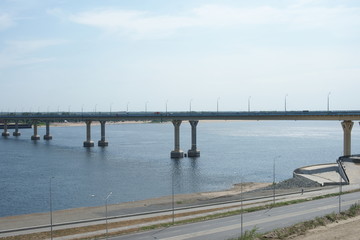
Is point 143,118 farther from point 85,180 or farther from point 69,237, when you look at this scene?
point 69,237

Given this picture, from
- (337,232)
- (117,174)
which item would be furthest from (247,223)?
(117,174)

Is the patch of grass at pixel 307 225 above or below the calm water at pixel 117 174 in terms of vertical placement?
above

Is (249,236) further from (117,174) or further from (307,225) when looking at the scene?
(117,174)

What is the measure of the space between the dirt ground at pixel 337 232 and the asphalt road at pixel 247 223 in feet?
11.7

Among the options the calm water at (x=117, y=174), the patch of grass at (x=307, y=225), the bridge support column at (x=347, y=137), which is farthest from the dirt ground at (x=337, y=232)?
the bridge support column at (x=347, y=137)

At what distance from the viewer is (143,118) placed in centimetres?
19088

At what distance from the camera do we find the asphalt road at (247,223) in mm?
43469

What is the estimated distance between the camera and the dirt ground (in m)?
41.7

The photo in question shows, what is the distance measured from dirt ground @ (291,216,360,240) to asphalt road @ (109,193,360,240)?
141 inches

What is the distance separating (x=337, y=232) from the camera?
43.6 meters

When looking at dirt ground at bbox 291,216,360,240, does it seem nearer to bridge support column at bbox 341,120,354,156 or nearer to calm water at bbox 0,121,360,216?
calm water at bbox 0,121,360,216

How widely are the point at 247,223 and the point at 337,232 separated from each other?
9023 mm

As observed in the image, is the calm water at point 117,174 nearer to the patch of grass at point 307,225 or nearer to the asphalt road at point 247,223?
the asphalt road at point 247,223

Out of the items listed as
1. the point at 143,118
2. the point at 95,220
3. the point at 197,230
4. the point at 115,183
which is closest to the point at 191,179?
the point at 115,183
